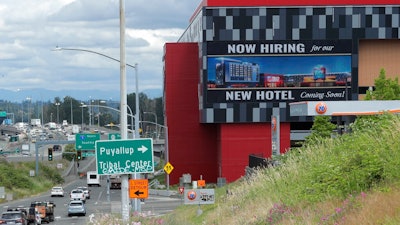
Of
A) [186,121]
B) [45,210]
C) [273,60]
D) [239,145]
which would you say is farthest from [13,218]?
[186,121]

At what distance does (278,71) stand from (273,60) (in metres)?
1.18

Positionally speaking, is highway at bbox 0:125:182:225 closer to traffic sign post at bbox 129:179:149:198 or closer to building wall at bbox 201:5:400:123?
→ traffic sign post at bbox 129:179:149:198

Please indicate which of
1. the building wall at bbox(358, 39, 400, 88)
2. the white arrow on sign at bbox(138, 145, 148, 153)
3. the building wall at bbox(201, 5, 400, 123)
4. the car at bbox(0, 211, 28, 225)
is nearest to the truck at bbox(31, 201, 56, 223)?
the car at bbox(0, 211, 28, 225)

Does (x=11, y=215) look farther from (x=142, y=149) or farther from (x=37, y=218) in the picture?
(x=142, y=149)

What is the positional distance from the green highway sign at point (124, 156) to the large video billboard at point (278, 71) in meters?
60.7

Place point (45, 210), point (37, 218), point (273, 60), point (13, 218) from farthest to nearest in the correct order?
1. point (273, 60)
2. point (45, 210)
3. point (37, 218)
4. point (13, 218)

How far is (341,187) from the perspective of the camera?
1541 centimetres

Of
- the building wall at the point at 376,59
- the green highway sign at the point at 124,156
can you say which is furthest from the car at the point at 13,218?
the building wall at the point at 376,59

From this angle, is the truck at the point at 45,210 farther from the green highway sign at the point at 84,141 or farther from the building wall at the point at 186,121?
the green highway sign at the point at 84,141

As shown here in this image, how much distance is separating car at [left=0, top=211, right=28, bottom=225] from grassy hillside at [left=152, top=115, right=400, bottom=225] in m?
24.8

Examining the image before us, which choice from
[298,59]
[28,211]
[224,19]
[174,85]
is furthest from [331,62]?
[28,211]

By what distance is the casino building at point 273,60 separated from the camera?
257 feet

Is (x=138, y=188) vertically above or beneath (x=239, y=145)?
above

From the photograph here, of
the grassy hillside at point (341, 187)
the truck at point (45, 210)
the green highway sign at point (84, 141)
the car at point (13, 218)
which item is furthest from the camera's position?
the green highway sign at point (84, 141)
